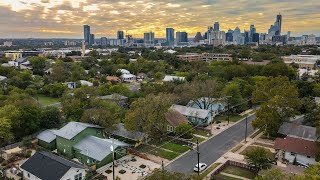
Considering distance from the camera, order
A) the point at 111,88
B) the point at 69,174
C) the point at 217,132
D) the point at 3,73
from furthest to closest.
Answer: the point at 3,73 < the point at 111,88 < the point at 217,132 < the point at 69,174

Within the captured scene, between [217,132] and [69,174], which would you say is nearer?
[69,174]

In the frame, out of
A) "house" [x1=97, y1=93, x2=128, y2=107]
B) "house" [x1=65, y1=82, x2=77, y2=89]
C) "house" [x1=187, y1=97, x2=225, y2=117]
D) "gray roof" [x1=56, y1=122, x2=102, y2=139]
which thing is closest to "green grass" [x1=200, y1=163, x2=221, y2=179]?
"gray roof" [x1=56, y1=122, x2=102, y2=139]

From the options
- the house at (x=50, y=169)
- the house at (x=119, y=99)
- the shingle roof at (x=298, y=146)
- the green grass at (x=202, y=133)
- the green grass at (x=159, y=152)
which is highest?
the house at (x=119, y=99)

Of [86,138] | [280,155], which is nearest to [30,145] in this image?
[86,138]

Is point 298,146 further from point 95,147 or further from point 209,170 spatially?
point 95,147

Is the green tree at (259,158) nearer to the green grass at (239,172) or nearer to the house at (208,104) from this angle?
the green grass at (239,172)

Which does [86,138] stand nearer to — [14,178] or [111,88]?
[14,178]

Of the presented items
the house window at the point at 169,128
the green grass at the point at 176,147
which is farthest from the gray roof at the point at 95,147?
the house window at the point at 169,128

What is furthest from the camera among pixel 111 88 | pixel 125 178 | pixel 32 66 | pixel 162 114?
pixel 32 66
